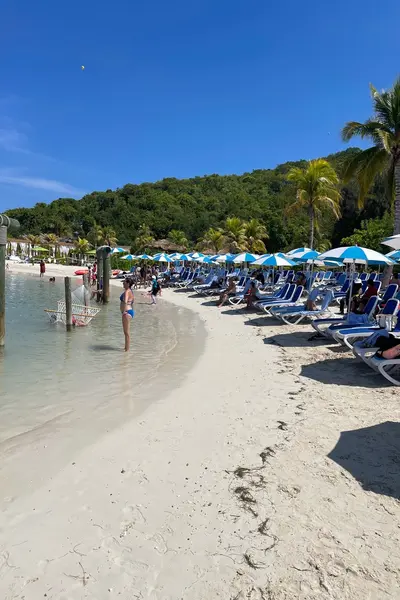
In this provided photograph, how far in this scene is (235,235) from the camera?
40.4 metres

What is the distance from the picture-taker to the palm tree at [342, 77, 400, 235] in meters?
15.6

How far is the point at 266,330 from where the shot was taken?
451 inches

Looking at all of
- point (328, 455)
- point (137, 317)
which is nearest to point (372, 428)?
point (328, 455)

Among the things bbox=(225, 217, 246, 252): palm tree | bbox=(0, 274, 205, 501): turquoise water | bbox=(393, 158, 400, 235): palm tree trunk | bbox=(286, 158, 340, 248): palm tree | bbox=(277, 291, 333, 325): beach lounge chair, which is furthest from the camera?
bbox=(225, 217, 246, 252): palm tree

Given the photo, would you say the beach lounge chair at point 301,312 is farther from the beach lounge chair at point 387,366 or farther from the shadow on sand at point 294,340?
the beach lounge chair at point 387,366

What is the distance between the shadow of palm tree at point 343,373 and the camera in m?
6.45

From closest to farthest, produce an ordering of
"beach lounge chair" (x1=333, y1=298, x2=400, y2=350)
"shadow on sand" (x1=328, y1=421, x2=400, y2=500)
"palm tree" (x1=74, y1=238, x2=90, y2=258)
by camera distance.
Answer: "shadow on sand" (x1=328, y1=421, x2=400, y2=500) → "beach lounge chair" (x1=333, y1=298, x2=400, y2=350) → "palm tree" (x1=74, y1=238, x2=90, y2=258)

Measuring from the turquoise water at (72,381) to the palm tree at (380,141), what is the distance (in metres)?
8.97

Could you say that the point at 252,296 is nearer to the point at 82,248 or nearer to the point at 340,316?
the point at 340,316

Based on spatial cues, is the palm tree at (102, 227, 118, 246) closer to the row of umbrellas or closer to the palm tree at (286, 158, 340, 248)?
the row of umbrellas

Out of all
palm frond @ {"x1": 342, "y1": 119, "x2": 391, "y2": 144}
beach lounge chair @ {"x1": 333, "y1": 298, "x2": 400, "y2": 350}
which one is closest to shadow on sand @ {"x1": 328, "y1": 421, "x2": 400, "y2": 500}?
beach lounge chair @ {"x1": 333, "y1": 298, "x2": 400, "y2": 350}

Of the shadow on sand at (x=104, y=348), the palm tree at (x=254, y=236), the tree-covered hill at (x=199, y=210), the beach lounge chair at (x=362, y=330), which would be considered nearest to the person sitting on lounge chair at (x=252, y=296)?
the shadow on sand at (x=104, y=348)

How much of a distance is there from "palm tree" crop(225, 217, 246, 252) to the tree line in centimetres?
9

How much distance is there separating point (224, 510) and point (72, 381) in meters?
4.56
